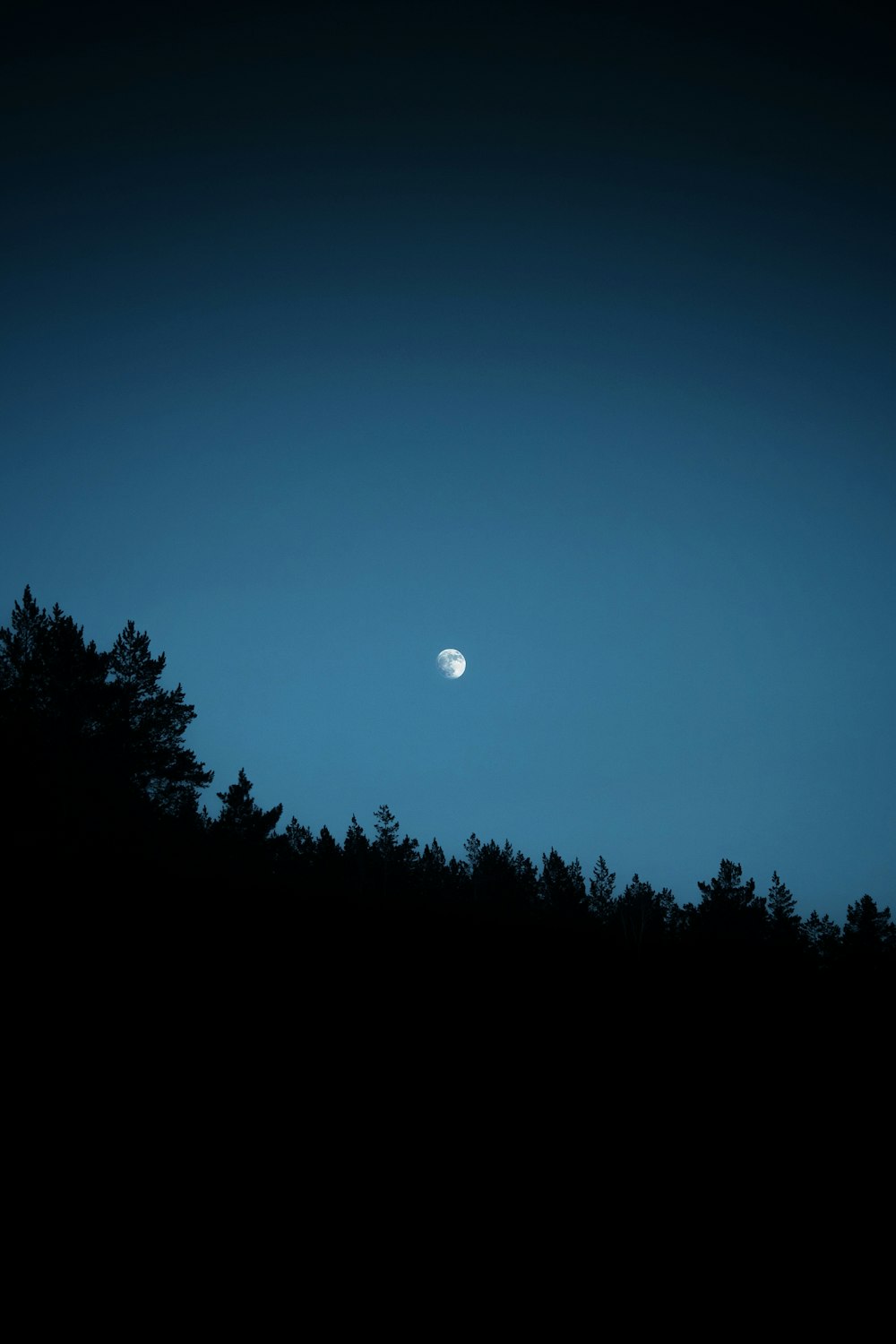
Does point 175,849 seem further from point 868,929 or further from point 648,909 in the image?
point 868,929

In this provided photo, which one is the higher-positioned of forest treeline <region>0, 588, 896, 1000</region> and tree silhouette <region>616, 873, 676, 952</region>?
tree silhouette <region>616, 873, 676, 952</region>

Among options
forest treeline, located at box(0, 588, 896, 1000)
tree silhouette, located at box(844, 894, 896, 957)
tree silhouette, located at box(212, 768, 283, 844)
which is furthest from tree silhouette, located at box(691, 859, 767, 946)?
tree silhouette, located at box(212, 768, 283, 844)

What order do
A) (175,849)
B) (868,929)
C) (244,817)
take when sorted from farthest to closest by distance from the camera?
(868,929), (244,817), (175,849)

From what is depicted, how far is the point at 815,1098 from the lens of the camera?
9.77m

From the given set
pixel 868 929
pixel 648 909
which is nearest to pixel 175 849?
pixel 648 909

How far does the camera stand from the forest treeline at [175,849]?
23609 millimetres

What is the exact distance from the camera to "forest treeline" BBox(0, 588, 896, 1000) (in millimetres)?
23609

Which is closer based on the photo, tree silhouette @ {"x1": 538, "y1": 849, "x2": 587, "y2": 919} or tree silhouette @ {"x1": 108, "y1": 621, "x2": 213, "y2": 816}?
tree silhouette @ {"x1": 108, "y1": 621, "x2": 213, "y2": 816}

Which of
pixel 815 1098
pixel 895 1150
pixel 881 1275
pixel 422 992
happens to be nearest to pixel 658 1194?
pixel 881 1275

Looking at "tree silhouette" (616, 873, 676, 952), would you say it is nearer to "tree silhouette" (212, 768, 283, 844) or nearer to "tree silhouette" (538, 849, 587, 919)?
"tree silhouette" (538, 849, 587, 919)

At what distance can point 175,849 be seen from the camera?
98.9 ft

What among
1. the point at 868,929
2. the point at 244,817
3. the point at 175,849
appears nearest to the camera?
the point at 175,849

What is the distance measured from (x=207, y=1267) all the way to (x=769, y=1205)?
19.6ft

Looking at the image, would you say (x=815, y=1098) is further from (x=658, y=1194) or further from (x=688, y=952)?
(x=688, y=952)
